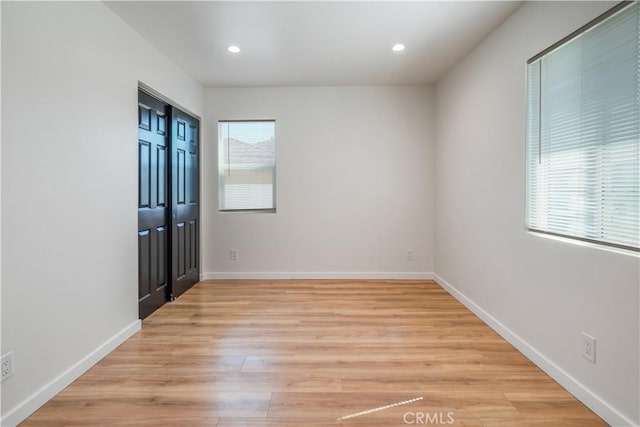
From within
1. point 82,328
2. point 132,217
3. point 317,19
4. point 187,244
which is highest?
point 317,19

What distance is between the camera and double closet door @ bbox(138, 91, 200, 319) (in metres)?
3.07

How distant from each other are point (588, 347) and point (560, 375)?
32 centimetres

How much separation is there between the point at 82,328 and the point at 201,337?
837 mm

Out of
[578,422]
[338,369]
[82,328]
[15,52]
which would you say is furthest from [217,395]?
[15,52]

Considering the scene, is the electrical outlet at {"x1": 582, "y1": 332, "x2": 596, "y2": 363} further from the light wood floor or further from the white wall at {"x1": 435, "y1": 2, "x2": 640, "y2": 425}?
the light wood floor

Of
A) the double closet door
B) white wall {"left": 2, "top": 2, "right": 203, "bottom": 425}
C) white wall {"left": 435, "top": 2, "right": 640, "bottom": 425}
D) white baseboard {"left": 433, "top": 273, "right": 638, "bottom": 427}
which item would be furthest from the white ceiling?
white baseboard {"left": 433, "top": 273, "right": 638, "bottom": 427}

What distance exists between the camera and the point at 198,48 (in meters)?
3.20

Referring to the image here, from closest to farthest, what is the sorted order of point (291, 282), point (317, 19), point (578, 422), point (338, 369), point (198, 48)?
point (578, 422), point (338, 369), point (317, 19), point (198, 48), point (291, 282)

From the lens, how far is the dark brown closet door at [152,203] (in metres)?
3.02

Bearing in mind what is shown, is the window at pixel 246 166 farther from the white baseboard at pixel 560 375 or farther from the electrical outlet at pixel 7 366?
the electrical outlet at pixel 7 366

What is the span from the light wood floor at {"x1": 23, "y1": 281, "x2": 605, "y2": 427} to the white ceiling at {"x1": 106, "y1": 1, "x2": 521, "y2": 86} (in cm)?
258

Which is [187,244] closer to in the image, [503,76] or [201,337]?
[201,337]

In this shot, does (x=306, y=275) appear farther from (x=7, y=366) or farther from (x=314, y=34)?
(x=7, y=366)

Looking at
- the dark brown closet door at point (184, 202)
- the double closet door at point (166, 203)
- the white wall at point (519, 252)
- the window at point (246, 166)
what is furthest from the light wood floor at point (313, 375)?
the window at point (246, 166)
